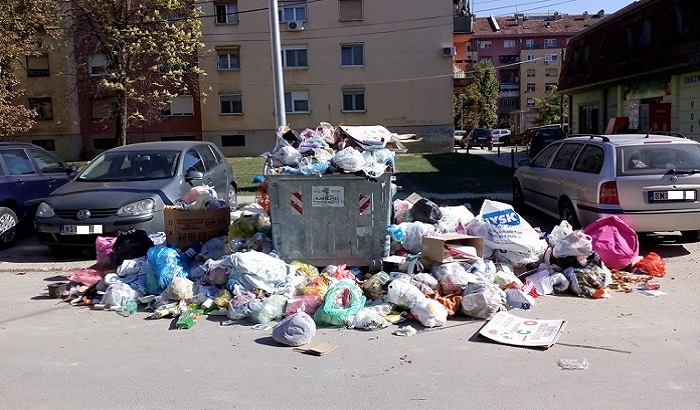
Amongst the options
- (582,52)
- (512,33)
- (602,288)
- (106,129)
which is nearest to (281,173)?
(602,288)

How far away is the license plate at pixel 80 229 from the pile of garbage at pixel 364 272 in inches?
16.7

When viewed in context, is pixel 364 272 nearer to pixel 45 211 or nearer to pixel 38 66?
pixel 45 211

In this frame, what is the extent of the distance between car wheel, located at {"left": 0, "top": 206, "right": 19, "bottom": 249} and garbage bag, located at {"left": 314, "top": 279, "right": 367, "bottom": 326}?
5824 mm

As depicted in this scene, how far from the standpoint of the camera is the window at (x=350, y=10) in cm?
3475

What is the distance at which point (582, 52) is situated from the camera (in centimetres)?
2455

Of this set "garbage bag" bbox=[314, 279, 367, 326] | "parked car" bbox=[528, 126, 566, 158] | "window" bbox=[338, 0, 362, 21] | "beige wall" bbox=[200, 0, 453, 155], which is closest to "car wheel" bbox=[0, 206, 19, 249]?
"garbage bag" bbox=[314, 279, 367, 326]

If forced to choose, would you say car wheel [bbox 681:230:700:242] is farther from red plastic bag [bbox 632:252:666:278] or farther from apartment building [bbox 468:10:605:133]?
apartment building [bbox 468:10:605:133]

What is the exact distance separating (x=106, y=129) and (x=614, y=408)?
35.8 m

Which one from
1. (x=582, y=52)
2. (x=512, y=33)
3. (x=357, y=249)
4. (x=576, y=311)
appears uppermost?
(x=512, y=33)

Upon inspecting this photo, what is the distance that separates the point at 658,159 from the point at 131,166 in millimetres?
7282

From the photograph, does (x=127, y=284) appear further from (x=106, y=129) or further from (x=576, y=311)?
(x=106, y=129)

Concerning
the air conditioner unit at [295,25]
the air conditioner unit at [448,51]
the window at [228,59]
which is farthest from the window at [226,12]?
the air conditioner unit at [448,51]

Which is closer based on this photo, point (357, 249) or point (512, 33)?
point (357, 249)

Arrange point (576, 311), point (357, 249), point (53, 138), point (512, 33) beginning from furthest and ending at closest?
point (512, 33)
point (53, 138)
point (357, 249)
point (576, 311)
